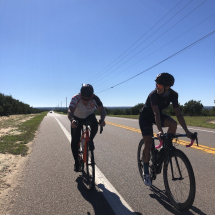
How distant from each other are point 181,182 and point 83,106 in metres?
2.22

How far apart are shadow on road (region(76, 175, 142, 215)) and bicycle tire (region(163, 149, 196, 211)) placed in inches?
28.5

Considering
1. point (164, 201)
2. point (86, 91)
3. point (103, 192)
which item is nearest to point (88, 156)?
point (103, 192)

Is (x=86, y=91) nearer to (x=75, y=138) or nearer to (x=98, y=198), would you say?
(x=75, y=138)

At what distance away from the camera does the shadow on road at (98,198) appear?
278 cm

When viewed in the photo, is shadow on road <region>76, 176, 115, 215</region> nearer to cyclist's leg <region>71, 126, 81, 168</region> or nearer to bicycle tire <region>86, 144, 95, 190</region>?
bicycle tire <region>86, 144, 95, 190</region>

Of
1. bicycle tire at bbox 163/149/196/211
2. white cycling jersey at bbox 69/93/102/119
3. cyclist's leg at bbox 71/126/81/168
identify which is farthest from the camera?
cyclist's leg at bbox 71/126/81/168

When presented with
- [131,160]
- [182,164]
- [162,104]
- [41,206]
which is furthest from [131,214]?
[131,160]

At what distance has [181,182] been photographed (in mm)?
2777

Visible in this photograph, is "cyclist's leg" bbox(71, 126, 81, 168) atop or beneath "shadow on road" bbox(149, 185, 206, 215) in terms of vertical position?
atop

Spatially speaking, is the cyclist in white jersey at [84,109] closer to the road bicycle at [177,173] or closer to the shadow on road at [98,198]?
the shadow on road at [98,198]

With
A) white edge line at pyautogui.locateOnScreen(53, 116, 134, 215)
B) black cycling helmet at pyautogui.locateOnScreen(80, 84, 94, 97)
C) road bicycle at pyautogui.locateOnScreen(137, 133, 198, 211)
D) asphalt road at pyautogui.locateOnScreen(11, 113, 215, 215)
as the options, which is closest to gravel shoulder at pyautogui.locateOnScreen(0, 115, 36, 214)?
asphalt road at pyautogui.locateOnScreen(11, 113, 215, 215)

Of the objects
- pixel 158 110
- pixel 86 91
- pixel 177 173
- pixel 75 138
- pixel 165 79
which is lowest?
pixel 177 173

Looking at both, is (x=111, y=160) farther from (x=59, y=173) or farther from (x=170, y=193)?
(x=170, y=193)

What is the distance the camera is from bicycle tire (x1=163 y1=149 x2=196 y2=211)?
8.38 ft
